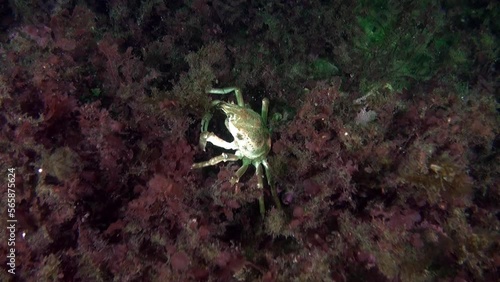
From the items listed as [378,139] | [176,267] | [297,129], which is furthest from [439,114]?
[176,267]

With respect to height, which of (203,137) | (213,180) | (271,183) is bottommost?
(271,183)

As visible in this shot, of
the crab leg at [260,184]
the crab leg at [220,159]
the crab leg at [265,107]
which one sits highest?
the crab leg at [265,107]

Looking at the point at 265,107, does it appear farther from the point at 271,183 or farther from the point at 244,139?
the point at 271,183

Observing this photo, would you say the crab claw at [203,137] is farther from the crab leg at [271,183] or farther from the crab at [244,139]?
the crab leg at [271,183]

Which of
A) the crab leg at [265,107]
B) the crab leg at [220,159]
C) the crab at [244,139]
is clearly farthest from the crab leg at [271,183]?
the crab leg at [265,107]

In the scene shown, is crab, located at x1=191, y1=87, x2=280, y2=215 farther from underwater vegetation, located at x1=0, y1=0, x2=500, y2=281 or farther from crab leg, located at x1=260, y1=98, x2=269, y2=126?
crab leg, located at x1=260, y1=98, x2=269, y2=126

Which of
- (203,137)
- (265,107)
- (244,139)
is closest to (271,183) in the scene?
(244,139)

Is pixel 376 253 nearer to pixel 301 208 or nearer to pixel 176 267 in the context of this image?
pixel 301 208

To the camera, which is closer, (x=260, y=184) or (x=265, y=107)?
(x=260, y=184)

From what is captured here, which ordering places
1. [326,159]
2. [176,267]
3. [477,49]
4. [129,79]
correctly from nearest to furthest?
[176,267], [326,159], [129,79], [477,49]
